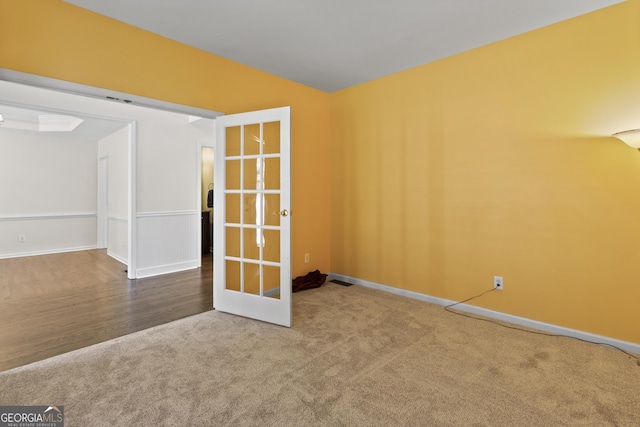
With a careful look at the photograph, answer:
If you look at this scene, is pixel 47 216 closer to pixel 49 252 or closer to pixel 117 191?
pixel 49 252

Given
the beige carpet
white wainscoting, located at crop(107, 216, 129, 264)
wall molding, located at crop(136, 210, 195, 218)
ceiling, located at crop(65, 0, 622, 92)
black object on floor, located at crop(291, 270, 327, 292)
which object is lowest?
the beige carpet

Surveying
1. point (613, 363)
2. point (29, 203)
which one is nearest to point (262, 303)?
point (613, 363)

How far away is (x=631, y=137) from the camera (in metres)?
2.10

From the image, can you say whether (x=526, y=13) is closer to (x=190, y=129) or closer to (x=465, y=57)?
(x=465, y=57)

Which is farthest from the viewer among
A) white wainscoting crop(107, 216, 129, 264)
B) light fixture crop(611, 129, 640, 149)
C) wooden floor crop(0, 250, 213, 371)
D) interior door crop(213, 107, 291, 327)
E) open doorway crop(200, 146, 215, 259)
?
open doorway crop(200, 146, 215, 259)

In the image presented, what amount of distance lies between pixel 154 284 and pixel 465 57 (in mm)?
4587

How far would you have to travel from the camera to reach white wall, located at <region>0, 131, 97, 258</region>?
19.3 feet

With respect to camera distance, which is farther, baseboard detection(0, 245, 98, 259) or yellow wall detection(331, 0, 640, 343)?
baseboard detection(0, 245, 98, 259)

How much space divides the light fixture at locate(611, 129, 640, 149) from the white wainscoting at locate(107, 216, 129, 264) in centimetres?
629

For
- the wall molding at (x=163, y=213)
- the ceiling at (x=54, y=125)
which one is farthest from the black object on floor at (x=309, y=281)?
the ceiling at (x=54, y=125)

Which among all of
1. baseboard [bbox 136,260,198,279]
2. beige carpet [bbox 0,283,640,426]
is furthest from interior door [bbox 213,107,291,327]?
baseboard [bbox 136,260,198,279]

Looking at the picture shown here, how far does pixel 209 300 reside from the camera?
346cm

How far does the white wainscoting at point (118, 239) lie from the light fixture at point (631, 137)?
6289 millimetres

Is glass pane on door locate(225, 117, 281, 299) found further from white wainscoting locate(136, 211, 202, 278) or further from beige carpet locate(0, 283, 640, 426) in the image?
white wainscoting locate(136, 211, 202, 278)
